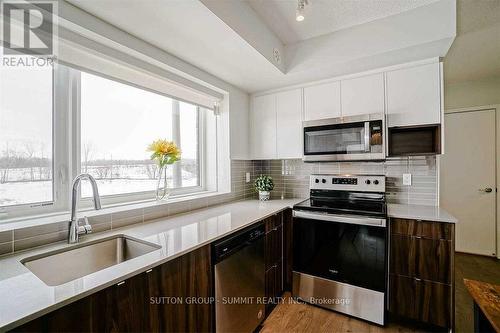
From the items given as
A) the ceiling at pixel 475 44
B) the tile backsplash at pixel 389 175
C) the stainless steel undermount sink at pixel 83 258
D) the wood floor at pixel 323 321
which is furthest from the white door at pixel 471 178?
the stainless steel undermount sink at pixel 83 258

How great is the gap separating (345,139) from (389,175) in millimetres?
614

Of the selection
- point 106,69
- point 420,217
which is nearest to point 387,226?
point 420,217

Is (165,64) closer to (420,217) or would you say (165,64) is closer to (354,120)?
(354,120)

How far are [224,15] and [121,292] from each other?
1565mm

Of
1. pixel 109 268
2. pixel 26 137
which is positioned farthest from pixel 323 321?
pixel 26 137

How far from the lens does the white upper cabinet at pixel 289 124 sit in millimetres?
2529

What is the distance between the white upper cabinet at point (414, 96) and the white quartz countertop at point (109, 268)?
149 centimetres

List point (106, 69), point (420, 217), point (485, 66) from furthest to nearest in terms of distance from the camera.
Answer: point (485, 66) < point (420, 217) < point (106, 69)

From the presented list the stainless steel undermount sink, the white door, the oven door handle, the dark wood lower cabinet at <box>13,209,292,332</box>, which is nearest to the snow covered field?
the stainless steel undermount sink

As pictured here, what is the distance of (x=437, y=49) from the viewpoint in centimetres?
178

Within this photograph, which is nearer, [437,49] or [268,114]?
[437,49]

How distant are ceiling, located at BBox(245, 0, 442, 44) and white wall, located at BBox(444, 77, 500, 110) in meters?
2.20

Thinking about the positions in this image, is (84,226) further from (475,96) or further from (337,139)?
(475,96)

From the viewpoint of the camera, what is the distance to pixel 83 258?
4.02ft
